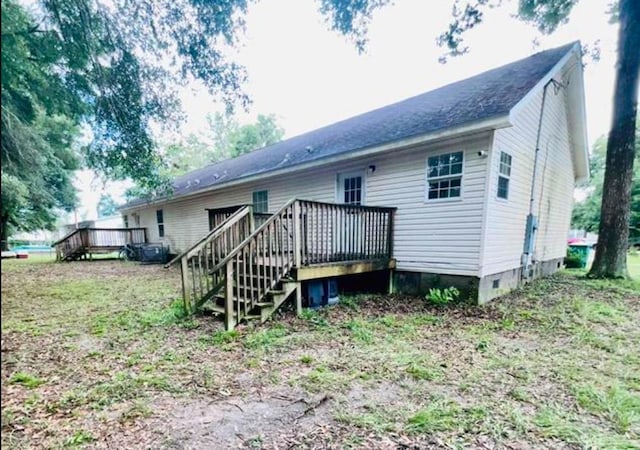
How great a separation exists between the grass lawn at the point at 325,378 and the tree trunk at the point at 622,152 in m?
3.05

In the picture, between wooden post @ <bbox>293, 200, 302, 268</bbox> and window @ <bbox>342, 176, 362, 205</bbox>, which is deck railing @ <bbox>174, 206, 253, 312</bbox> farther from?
window @ <bbox>342, 176, 362, 205</bbox>

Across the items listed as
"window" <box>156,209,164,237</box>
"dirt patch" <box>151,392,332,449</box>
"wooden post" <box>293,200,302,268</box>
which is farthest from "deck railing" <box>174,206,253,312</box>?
"window" <box>156,209,164,237</box>

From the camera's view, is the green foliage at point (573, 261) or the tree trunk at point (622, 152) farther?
the green foliage at point (573, 261)

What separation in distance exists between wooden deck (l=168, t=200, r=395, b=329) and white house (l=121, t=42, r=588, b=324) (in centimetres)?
32

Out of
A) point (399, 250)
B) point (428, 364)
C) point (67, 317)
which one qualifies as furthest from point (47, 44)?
point (399, 250)

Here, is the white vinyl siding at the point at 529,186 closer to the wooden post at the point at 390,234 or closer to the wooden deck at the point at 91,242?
the wooden post at the point at 390,234

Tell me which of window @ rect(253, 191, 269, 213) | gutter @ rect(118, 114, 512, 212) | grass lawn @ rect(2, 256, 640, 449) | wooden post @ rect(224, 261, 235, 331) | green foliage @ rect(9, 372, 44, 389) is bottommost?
grass lawn @ rect(2, 256, 640, 449)

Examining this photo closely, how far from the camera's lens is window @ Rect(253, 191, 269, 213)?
10484mm

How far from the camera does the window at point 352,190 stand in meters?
7.70

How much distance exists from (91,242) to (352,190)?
1492cm

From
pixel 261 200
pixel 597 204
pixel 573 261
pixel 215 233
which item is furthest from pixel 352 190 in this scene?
pixel 597 204

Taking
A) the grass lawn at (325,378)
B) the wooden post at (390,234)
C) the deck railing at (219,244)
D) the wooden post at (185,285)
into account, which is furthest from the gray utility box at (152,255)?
the wooden post at (390,234)

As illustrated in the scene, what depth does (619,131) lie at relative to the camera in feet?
25.3

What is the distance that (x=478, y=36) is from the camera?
7785 mm
